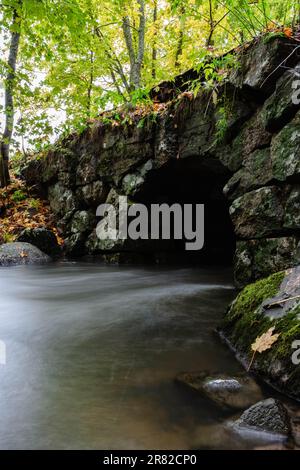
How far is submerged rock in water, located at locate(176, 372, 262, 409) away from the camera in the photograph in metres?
1.93

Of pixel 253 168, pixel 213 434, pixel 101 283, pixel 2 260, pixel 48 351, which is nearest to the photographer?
pixel 213 434

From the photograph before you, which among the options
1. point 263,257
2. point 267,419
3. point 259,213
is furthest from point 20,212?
point 267,419

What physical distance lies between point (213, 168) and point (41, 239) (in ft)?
20.1

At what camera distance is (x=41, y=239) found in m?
10.5

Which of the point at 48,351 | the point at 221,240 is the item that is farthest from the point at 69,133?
the point at 48,351

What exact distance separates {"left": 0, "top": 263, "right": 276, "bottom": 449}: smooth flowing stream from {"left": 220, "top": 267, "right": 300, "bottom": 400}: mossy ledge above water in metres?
0.19

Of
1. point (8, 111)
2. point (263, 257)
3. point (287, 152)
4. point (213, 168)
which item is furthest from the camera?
point (8, 111)

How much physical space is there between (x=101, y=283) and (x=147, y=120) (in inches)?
156

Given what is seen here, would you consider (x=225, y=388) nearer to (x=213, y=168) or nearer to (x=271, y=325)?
(x=271, y=325)

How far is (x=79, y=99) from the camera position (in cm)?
1189

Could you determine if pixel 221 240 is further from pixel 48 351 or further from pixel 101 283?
pixel 48 351

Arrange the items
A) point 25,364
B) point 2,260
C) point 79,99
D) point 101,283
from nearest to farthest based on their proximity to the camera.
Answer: point 25,364 → point 101,283 → point 2,260 → point 79,99

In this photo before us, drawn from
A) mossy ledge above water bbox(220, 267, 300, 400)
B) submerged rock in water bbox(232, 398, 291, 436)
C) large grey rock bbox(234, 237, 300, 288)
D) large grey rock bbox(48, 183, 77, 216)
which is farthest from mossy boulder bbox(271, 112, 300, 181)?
large grey rock bbox(48, 183, 77, 216)

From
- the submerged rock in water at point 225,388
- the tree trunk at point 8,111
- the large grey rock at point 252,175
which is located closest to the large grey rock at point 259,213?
the large grey rock at point 252,175
